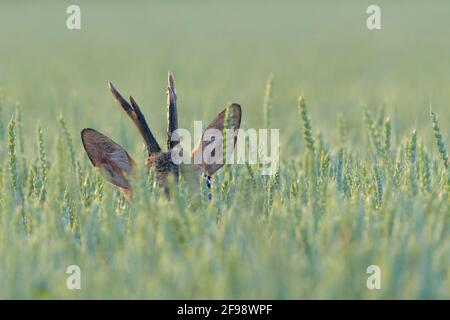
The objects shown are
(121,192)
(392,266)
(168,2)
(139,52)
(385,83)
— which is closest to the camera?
(392,266)

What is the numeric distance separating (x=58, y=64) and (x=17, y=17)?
11.8m

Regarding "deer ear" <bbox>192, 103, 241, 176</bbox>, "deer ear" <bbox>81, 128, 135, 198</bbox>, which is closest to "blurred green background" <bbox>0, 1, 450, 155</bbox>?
"deer ear" <bbox>192, 103, 241, 176</bbox>

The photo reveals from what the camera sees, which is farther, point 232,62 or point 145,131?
point 232,62

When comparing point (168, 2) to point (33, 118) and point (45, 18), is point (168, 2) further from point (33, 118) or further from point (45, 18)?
point (33, 118)

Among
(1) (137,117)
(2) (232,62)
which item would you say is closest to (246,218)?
(1) (137,117)

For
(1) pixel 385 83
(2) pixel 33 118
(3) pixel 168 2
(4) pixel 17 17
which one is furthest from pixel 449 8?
(2) pixel 33 118

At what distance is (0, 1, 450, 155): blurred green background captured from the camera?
27.4 ft

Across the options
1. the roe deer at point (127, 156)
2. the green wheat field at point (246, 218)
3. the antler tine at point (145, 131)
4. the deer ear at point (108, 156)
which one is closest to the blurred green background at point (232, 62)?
the green wheat field at point (246, 218)

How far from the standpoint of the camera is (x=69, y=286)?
2.81m

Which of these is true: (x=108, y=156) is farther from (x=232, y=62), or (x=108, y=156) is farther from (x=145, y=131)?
(x=232, y=62)

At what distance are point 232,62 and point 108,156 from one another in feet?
32.8

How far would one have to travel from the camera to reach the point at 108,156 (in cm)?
396

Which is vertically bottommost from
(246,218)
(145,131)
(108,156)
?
(246,218)

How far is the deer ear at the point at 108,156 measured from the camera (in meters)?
3.93
